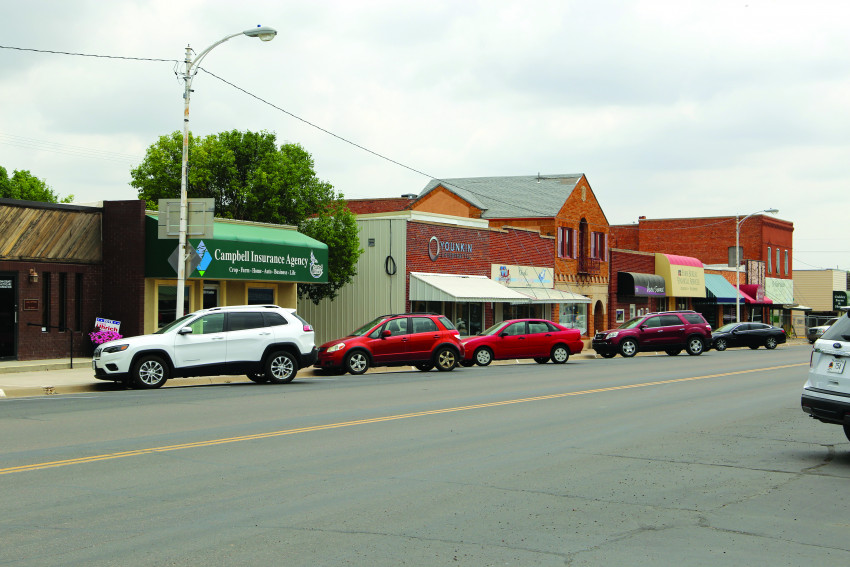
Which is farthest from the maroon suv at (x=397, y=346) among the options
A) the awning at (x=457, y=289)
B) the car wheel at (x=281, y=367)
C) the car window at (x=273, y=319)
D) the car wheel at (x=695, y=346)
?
the car wheel at (x=695, y=346)

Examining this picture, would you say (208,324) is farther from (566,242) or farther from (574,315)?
(574,315)

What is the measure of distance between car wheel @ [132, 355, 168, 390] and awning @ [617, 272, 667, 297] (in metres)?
38.2

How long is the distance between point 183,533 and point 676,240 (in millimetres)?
73149

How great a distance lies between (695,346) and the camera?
3741 centimetres

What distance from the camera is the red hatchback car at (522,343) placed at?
28859 millimetres

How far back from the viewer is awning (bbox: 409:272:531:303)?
35.3 meters

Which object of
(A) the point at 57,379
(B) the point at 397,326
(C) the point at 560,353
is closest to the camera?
(A) the point at 57,379

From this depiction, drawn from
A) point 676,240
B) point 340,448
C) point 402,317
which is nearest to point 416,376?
point 402,317

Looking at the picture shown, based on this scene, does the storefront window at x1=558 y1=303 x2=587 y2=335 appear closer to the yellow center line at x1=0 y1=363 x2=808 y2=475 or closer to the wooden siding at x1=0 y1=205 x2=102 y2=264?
the wooden siding at x1=0 y1=205 x2=102 y2=264

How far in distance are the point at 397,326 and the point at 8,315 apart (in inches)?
409

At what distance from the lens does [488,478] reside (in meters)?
9.07

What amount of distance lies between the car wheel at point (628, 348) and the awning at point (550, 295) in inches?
233

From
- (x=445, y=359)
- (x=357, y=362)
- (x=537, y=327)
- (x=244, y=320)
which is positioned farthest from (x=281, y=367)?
(x=537, y=327)

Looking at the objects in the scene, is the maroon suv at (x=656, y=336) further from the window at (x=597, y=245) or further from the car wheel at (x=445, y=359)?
the window at (x=597, y=245)
